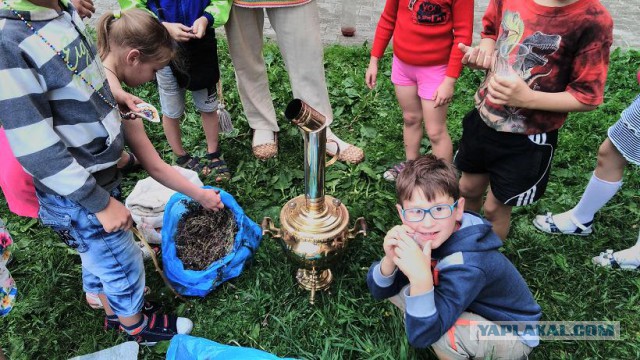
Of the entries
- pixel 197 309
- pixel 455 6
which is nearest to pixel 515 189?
pixel 455 6

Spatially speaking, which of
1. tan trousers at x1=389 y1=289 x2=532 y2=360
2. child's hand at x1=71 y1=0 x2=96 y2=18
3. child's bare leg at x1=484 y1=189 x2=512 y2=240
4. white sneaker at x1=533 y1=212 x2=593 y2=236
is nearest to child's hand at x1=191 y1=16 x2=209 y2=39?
child's hand at x1=71 y1=0 x2=96 y2=18

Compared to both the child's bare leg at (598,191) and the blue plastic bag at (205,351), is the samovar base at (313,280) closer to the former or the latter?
the blue plastic bag at (205,351)

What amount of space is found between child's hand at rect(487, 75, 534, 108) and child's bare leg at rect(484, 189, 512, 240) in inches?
24.1

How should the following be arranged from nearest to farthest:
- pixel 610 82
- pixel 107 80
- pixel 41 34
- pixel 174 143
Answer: pixel 41 34 → pixel 107 80 → pixel 174 143 → pixel 610 82

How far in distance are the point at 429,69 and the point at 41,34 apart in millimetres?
1945

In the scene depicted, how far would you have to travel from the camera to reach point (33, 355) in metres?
2.44

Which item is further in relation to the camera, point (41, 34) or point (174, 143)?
point (174, 143)

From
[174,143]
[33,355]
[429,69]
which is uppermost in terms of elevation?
[429,69]

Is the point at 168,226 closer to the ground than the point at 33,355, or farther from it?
farther from it

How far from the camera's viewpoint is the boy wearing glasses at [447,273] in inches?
73.0

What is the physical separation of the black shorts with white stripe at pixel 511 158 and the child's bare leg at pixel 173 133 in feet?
6.28

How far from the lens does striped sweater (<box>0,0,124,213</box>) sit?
1.58 metres

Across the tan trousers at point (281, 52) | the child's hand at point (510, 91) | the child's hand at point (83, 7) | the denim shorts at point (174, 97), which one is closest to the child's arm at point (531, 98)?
the child's hand at point (510, 91)

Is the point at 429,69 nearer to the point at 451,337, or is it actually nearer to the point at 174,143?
the point at 451,337
